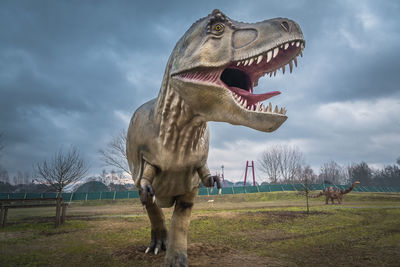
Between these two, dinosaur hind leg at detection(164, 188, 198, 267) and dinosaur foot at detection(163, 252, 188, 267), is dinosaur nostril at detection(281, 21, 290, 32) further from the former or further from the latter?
dinosaur foot at detection(163, 252, 188, 267)

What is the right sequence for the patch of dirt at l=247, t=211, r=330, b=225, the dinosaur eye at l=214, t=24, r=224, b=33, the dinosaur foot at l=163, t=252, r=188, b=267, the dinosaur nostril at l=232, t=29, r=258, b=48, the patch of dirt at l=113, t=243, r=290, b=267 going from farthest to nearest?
1. the patch of dirt at l=247, t=211, r=330, b=225
2. the patch of dirt at l=113, t=243, r=290, b=267
3. the dinosaur foot at l=163, t=252, r=188, b=267
4. the dinosaur eye at l=214, t=24, r=224, b=33
5. the dinosaur nostril at l=232, t=29, r=258, b=48

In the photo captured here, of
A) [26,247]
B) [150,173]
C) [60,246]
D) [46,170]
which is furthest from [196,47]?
[46,170]

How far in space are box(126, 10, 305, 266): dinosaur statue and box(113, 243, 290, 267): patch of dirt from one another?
56 centimetres

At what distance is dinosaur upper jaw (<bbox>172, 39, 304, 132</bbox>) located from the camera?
7.91 ft

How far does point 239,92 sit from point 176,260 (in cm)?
266

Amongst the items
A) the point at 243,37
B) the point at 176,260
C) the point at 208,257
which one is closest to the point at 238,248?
the point at 208,257

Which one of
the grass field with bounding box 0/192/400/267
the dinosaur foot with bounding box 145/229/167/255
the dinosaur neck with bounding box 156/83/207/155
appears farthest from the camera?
the dinosaur foot with bounding box 145/229/167/255

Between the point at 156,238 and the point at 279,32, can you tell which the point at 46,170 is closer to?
the point at 156,238

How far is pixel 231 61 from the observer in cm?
A: 255

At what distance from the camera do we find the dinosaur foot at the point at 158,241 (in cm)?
493

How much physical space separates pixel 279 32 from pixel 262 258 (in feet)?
11.8

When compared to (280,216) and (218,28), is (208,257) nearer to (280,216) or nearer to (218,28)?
(218,28)

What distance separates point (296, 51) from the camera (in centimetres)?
265

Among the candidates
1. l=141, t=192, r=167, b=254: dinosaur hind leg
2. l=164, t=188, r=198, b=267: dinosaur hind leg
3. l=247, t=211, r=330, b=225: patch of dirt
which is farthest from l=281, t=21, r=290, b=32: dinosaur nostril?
l=247, t=211, r=330, b=225: patch of dirt
